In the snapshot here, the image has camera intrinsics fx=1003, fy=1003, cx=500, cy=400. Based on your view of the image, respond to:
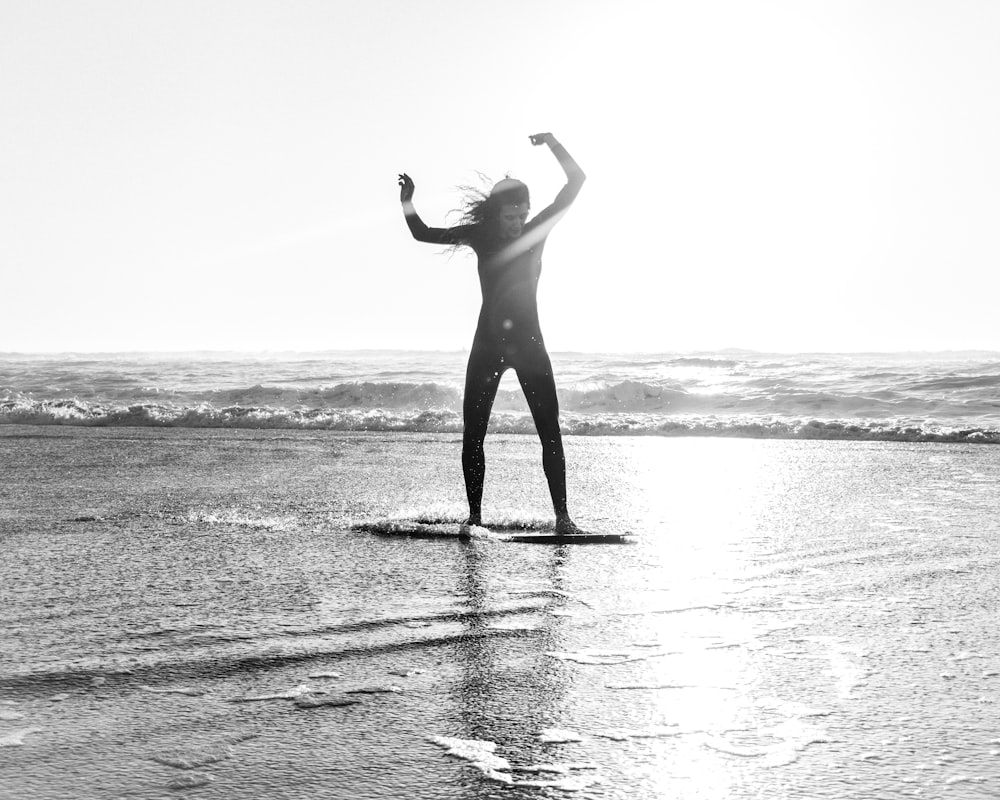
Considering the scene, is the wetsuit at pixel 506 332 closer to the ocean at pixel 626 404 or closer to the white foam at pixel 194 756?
the white foam at pixel 194 756

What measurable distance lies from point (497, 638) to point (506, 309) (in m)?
2.77

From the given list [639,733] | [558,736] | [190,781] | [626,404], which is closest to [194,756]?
[190,781]

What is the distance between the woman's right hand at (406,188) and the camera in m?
5.67

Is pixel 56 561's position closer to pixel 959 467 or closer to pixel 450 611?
pixel 450 611

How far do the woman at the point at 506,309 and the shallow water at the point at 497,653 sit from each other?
51 centimetres

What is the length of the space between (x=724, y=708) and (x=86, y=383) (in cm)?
2596

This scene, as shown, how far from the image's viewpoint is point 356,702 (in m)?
2.47

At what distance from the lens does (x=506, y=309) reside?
5.58 metres

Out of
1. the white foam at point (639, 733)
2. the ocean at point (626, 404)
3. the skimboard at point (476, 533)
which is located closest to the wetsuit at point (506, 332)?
the skimboard at point (476, 533)

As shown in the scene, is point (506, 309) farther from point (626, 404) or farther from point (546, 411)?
point (626, 404)

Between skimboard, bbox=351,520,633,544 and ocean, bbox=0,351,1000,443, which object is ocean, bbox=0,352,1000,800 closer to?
skimboard, bbox=351,520,633,544

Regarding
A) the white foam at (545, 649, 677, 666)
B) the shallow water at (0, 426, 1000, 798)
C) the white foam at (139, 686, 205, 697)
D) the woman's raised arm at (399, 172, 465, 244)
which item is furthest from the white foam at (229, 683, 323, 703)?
the woman's raised arm at (399, 172, 465, 244)

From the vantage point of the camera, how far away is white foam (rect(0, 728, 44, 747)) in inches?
85.2

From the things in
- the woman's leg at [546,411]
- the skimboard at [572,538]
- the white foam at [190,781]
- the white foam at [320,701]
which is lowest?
the skimboard at [572,538]
